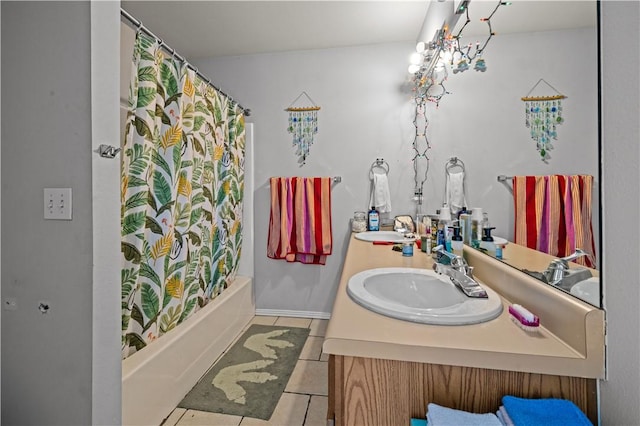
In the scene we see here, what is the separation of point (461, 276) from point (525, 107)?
2.32 feet

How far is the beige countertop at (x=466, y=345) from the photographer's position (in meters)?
0.60

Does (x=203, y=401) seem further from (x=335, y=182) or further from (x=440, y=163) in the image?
(x=440, y=163)

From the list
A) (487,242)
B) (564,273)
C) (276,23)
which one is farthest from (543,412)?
(276,23)

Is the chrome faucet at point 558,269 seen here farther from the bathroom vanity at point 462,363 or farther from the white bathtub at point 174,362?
the white bathtub at point 174,362

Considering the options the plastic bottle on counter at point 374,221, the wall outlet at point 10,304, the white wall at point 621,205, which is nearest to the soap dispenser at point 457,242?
the white wall at point 621,205

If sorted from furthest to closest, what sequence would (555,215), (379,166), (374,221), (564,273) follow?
(379,166) < (374,221) < (555,215) < (564,273)

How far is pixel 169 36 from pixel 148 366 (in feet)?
7.80

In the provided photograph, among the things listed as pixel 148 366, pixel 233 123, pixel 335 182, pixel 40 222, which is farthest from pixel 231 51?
pixel 148 366

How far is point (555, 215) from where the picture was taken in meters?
0.87

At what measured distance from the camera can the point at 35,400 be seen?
1.06 metres

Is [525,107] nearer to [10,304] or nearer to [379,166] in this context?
[379,166]

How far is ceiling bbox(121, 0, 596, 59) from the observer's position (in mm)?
1965

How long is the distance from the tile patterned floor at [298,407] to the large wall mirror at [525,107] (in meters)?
1.20

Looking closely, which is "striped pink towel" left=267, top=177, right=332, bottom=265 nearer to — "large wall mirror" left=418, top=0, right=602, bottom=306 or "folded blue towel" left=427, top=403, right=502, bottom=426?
"large wall mirror" left=418, top=0, right=602, bottom=306
